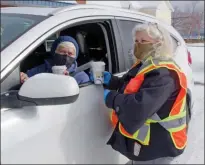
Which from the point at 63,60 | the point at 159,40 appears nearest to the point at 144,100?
the point at 159,40

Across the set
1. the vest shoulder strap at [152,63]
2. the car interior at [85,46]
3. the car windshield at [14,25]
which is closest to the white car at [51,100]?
the car windshield at [14,25]

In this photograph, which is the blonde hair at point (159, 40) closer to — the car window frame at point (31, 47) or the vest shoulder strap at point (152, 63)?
the vest shoulder strap at point (152, 63)

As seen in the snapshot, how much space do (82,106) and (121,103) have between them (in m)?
0.26

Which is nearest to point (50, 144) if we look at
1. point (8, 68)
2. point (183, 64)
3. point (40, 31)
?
point (8, 68)

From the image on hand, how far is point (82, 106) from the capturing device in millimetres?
2115

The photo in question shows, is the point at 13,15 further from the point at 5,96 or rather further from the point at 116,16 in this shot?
the point at 116,16

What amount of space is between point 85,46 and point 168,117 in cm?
128

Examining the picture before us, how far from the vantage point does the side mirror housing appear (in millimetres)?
1637

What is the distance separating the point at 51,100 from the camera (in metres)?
1.67

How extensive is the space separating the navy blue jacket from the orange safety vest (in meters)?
0.03

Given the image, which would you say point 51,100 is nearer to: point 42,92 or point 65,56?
point 42,92

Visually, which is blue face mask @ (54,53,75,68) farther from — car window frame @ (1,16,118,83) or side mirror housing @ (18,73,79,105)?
side mirror housing @ (18,73,79,105)

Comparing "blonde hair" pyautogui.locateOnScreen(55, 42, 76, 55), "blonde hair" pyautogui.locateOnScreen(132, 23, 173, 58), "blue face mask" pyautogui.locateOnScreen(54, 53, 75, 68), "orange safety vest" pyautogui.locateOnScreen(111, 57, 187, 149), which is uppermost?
"blonde hair" pyautogui.locateOnScreen(132, 23, 173, 58)

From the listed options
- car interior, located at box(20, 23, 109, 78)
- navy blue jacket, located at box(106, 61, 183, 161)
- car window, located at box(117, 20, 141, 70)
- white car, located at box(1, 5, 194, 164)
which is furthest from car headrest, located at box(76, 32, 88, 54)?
navy blue jacket, located at box(106, 61, 183, 161)
